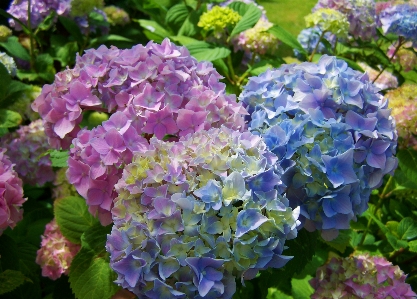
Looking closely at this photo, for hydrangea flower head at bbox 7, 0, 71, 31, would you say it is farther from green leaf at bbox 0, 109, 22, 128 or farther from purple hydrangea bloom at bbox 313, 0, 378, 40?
purple hydrangea bloom at bbox 313, 0, 378, 40

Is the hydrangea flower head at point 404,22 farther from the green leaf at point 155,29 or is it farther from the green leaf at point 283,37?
the green leaf at point 155,29

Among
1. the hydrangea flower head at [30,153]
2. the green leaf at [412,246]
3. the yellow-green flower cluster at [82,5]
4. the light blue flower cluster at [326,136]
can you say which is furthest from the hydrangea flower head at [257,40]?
the green leaf at [412,246]

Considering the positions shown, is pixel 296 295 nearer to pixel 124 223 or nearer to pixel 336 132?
pixel 336 132

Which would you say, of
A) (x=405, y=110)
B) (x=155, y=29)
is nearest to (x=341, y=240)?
(x=405, y=110)

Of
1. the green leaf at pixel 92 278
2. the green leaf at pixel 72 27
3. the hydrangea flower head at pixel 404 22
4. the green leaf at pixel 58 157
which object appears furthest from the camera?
the green leaf at pixel 72 27

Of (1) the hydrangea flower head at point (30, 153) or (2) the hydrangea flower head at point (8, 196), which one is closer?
(2) the hydrangea flower head at point (8, 196)

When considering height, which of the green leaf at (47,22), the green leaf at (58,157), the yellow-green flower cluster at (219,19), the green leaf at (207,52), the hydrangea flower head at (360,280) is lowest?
the green leaf at (47,22)

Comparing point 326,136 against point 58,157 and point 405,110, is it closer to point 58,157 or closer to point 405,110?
point 405,110

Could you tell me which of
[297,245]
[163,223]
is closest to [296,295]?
[297,245]
